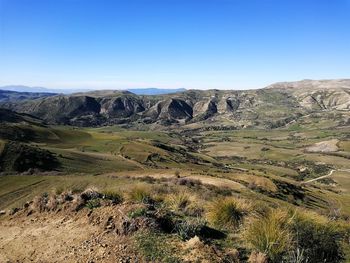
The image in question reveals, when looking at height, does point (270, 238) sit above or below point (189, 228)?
above

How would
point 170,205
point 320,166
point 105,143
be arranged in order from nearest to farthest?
point 170,205
point 105,143
point 320,166

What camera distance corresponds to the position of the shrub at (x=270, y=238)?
974 centimetres

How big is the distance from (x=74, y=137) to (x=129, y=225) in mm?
127241

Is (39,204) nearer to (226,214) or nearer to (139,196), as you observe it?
(139,196)

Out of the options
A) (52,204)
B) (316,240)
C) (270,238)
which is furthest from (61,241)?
(316,240)

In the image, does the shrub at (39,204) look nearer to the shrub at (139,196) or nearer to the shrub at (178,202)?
the shrub at (139,196)

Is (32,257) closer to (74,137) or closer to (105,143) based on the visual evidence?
(105,143)

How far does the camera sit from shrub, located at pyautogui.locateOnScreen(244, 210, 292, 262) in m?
9.74

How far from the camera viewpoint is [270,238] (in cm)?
998

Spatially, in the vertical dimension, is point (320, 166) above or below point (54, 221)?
below

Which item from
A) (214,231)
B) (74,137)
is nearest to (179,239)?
(214,231)

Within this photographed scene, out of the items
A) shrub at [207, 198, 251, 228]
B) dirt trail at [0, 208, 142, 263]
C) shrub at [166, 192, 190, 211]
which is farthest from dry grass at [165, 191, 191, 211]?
dirt trail at [0, 208, 142, 263]

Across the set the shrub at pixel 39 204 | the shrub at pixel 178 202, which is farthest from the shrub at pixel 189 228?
the shrub at pixel 39 204

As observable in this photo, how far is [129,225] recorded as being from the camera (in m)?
11.7
